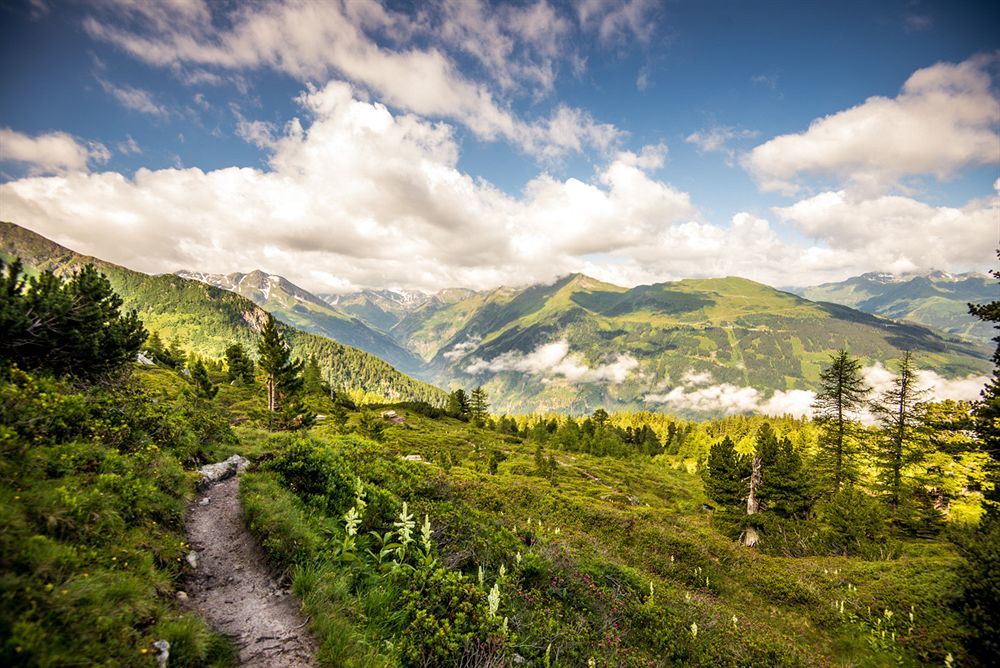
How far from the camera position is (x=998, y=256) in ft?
58.9

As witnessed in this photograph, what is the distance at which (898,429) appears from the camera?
35.2 meters

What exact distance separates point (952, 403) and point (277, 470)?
49358 mm

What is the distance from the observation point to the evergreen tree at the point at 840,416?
37906 mm

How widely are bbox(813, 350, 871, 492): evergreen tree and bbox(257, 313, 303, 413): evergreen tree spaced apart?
196 feet

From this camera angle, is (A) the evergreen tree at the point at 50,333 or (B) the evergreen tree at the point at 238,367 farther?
(B) the evergreen tree at the point at 238,367

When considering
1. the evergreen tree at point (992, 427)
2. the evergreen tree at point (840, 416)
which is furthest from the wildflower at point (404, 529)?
the evergreen tree at point (840, 416)

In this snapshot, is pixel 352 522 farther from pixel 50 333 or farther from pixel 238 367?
pixel 238 367

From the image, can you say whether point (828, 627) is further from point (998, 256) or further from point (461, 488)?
point (998, 256)

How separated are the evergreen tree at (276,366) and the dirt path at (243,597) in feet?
141

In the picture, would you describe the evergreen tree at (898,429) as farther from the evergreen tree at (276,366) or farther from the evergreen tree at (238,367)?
the evergreen tree at (238,367)

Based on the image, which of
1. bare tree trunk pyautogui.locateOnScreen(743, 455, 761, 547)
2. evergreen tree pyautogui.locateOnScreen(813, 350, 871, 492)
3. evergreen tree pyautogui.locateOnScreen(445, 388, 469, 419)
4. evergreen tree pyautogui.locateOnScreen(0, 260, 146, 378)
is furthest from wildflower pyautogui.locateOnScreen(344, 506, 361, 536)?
evergreen tree pyautogui.locateOnScreen(445, 388, 469, 419)

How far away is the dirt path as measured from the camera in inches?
215

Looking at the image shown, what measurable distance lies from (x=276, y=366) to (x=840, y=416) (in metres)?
63.7

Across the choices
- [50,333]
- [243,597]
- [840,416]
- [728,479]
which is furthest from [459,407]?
[243,597]
